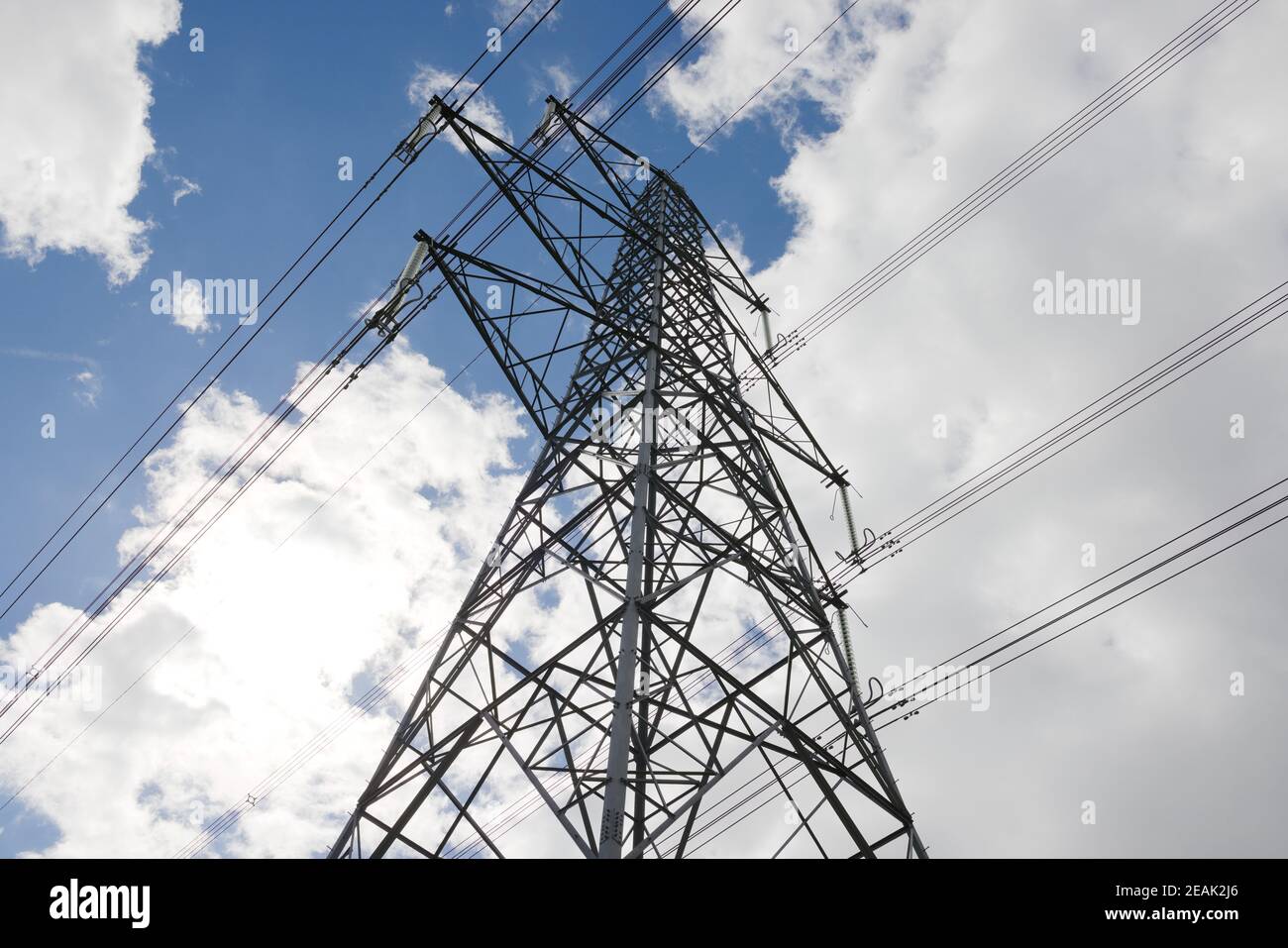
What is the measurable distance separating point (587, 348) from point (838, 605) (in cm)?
499

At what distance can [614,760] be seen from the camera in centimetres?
571

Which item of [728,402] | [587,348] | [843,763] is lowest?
[843,763]

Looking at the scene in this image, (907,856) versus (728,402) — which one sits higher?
(728,402)

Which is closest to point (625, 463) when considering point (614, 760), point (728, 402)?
point (728, 402)

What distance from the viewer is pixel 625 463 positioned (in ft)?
31.8

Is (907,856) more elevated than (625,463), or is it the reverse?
(625,463)
